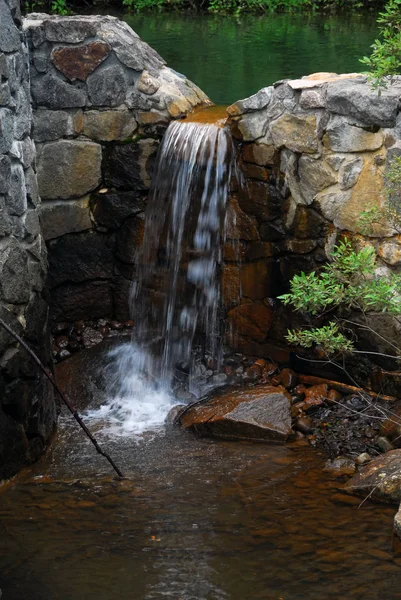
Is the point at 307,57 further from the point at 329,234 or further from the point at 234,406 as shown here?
the point at 234,406

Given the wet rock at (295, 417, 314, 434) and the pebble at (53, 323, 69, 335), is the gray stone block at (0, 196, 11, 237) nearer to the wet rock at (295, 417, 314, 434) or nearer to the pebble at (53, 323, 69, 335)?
the pebble at (53, 323, 69, 335)

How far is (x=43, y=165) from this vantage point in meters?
5.97

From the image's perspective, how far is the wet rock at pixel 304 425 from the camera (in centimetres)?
512

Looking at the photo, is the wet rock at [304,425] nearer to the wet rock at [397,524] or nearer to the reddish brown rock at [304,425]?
the reddish brown rock at [304,425]

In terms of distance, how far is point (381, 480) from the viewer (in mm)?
4328

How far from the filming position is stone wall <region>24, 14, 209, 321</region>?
580 centimetres

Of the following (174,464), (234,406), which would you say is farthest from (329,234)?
(174,464)

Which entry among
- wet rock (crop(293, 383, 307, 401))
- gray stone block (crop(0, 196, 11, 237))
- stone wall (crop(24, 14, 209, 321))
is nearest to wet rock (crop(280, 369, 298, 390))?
wet rock (crop(293, 383, 307, 401))

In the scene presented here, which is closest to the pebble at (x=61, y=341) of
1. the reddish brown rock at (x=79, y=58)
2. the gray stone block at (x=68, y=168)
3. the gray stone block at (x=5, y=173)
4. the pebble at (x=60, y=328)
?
the pebble at (x=60, y=328)

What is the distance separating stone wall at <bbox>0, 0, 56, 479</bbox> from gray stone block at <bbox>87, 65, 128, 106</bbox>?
39.2 inches

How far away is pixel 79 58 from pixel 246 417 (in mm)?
2542

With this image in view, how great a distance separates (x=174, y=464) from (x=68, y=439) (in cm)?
69

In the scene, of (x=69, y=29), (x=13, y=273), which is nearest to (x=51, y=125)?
(x=69, y=29)

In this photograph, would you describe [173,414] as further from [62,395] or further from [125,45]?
[125,45]
